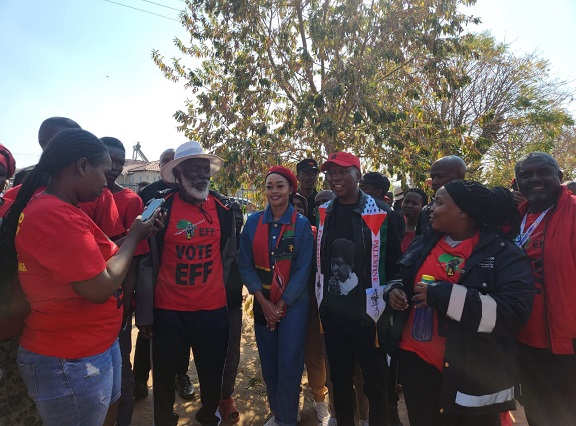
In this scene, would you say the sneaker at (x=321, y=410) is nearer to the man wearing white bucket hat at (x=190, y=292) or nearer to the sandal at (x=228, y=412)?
the sandal at (x=228, y=412)

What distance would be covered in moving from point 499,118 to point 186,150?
15572mm

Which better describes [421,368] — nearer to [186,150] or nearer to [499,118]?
[186,150]

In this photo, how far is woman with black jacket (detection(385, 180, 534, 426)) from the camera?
1.75m

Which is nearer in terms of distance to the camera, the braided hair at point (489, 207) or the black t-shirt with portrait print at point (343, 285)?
the braided hair at point (489, 207)

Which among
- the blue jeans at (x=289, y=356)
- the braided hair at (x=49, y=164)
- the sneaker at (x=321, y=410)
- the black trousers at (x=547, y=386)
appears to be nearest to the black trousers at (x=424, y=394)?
the black trousers at (x=547, y=386)

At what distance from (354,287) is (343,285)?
8 centimetres

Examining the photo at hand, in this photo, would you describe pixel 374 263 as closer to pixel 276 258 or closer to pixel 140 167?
pixel 276 258

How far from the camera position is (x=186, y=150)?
9.58ft

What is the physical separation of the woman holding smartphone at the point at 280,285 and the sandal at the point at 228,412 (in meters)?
0.35

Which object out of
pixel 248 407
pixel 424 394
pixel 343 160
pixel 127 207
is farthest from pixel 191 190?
pixel 248 407

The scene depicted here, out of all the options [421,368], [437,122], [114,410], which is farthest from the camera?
[437,122]

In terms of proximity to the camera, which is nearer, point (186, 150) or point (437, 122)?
point (186, 150)

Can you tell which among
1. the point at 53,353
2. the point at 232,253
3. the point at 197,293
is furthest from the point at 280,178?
the point at 53,353

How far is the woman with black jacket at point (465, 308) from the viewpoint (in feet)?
5.73
